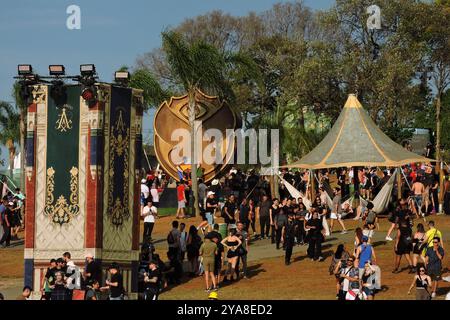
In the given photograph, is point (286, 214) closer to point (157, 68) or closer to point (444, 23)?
point (444, 23)

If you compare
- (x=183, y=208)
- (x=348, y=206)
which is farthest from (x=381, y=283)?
(x=183, y=208)

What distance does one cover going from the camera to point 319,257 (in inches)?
1235

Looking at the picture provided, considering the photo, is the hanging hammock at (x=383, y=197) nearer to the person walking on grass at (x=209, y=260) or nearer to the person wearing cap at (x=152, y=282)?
the person walking on grass at (x=209, y=260)

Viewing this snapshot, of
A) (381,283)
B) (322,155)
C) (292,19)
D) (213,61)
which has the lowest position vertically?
(381,283)

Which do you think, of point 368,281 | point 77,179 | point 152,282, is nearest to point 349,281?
point 368,281

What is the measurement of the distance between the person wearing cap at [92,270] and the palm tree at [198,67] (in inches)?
625

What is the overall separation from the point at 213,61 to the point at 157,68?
136ft

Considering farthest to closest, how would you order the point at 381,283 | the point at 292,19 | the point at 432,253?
the point at 292,19, the point at 381,283, the point at 432,253

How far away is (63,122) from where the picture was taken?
2722 cm

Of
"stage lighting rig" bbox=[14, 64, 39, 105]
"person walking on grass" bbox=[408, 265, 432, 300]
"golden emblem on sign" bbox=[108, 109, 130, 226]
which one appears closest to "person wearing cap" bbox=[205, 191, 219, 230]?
"golden emblem on sign" bbox=[108, 109, 130, 226]

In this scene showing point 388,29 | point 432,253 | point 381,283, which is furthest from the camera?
point 388,29

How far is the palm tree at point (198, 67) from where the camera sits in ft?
141

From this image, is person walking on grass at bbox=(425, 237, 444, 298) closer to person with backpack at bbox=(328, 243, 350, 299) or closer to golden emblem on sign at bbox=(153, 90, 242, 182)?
person with backpack at bbox=(328, 243, 350, 299)

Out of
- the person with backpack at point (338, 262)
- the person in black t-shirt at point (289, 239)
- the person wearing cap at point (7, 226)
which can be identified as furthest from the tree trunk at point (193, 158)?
the person with backpack at point (338, 262)
